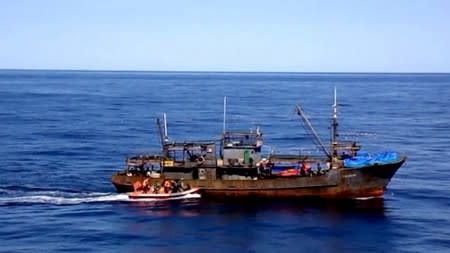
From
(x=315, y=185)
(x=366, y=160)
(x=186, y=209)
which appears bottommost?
(x=186, y=209)

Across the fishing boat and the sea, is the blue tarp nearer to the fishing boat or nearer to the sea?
the fishing boat

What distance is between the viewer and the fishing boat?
67250 mm

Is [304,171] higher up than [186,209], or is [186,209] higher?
[304,171]

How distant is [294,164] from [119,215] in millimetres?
22282

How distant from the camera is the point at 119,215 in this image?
6266 centimetres

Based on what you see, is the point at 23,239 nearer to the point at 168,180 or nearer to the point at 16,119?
the point at 168,180

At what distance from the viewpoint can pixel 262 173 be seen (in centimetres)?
6906

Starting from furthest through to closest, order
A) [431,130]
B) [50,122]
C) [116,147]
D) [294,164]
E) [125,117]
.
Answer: [125,117], [50,122], [431,130], [116,147], [294,164]

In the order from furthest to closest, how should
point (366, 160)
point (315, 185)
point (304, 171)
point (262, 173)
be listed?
point (262, 173), point (304, 171), point (366, 160), point (315, 185)

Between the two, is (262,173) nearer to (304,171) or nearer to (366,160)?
(304,171)

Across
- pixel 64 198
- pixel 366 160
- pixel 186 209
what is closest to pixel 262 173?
pixel 186 209

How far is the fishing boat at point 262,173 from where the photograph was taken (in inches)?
2648

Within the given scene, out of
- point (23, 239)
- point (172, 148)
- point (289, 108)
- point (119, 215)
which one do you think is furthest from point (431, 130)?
point (23, 239)

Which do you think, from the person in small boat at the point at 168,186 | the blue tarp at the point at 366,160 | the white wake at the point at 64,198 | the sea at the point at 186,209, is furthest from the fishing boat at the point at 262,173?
the white wake at the point at 64,198
